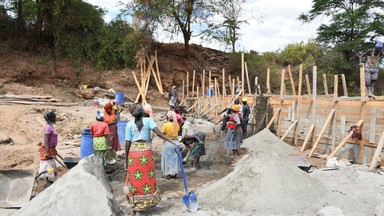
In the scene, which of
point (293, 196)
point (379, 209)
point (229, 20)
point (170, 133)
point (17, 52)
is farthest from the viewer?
point (229, 20)

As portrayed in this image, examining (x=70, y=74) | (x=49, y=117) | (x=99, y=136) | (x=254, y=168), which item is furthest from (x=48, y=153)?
(x=70, y=74)

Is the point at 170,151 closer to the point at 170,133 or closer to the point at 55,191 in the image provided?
the point at 170,133

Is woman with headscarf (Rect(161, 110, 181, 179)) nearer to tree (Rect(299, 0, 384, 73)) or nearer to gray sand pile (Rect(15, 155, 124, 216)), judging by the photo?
gray sand pile (Rect(15, 155, 124, 216))

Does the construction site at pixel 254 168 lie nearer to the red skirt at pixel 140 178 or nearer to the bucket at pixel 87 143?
the red skirt at pixel 140 178

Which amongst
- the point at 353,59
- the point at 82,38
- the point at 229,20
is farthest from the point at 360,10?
the point at 82,38

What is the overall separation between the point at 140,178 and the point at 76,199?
2.57 ft

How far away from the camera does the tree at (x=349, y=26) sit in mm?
19375

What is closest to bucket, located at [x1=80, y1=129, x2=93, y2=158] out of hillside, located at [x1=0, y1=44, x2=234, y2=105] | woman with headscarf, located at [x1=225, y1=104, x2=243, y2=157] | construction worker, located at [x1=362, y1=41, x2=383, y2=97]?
woman with headscarf, located at [x1=225, y1=104, x2=243, y2=157]

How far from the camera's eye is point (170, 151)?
5.83m

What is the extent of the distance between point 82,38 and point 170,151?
640 inches

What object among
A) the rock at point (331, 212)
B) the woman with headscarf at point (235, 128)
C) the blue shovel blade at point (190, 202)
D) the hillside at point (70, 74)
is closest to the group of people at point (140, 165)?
the blue shovel blade at point (190, 202)

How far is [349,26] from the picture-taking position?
19969 mm

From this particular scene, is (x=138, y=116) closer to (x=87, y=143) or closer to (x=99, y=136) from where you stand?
(x=99, y=136)

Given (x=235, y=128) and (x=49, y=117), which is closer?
(x=49, y=117)
